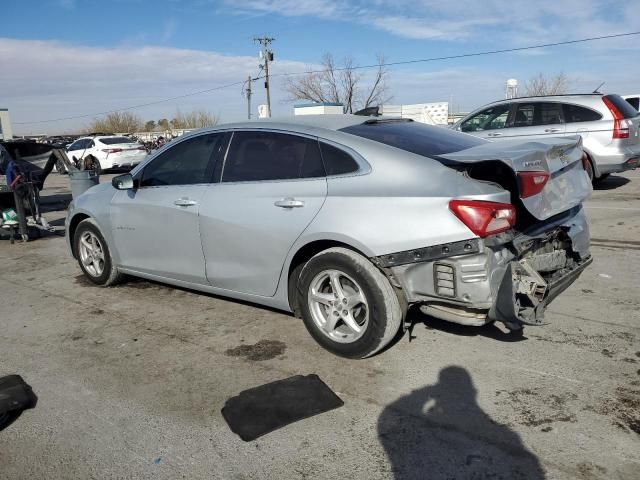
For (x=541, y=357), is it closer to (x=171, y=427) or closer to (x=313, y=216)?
(x=313, y=216)

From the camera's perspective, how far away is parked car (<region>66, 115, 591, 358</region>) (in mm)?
3115

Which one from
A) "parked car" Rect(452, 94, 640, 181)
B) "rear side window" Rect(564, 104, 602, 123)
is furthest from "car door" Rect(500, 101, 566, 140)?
"rear side window" Rect(564, 104, 602, 123)

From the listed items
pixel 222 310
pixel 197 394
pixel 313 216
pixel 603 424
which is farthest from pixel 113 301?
pixel 603 424

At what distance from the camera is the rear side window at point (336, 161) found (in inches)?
139

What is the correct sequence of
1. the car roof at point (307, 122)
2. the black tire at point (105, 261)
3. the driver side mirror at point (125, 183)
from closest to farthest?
the car roof at point (307, 122), the driver side mirror at point (125, 183), the black tire at point (105, 261)

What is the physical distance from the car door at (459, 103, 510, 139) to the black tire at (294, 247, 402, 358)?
7.63m

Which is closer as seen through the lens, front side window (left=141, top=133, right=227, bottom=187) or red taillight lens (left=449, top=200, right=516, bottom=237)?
red taillight lens (left=449, top=200, right=516, bottom=237)

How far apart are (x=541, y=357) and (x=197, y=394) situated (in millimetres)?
2268

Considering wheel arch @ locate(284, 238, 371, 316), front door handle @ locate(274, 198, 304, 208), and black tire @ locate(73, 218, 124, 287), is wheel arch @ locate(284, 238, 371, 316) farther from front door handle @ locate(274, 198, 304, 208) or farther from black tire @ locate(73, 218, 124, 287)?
black tire @ locate(73, 218, 124, 287)

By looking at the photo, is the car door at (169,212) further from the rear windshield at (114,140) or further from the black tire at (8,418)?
the rear windshield at (114,140)

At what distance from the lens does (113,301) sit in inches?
200

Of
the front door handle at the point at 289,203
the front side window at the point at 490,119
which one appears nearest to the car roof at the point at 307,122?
the front door handle at the point at 289,203

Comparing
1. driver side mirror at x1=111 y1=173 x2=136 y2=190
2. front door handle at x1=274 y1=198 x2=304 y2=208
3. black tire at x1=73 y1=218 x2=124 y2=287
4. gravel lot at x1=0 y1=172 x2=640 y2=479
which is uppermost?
driver side mirror at x1=111 y1=173 x2=136 y2=190

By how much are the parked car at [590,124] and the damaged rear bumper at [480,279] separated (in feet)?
22.4
